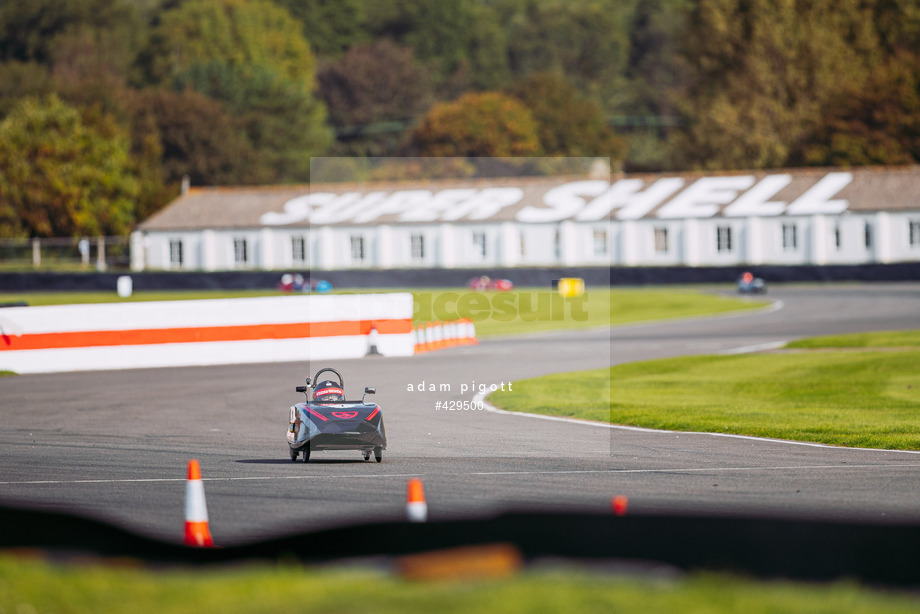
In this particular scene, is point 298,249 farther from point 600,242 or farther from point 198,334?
point 198,334

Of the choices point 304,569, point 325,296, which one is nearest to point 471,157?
point 325,296

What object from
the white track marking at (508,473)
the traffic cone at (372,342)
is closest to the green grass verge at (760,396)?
the white track marking at (508,473)

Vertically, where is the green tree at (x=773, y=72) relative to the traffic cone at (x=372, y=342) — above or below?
above

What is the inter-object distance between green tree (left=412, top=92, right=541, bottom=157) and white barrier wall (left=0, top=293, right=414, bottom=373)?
244 feet

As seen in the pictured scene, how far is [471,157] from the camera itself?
103688 millimetres

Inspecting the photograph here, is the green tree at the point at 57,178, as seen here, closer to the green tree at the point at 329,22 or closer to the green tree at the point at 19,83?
the green tree at the point at 19,83

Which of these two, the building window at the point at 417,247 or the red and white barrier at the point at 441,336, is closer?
the red and white barrier at the point at 441,336

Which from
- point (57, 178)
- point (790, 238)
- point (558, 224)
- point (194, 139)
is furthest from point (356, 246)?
point (194, 139)

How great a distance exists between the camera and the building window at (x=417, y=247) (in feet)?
229

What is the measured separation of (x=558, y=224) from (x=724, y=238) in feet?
29.1

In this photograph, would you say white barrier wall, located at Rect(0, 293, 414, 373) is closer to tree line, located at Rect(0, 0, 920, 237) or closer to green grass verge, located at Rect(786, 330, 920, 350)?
green grass verge, located at Rect(786, 330, 920, 350)

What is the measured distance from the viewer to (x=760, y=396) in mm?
19953

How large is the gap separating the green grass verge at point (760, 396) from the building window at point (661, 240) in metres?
40.2

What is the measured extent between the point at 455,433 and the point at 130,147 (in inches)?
3296
